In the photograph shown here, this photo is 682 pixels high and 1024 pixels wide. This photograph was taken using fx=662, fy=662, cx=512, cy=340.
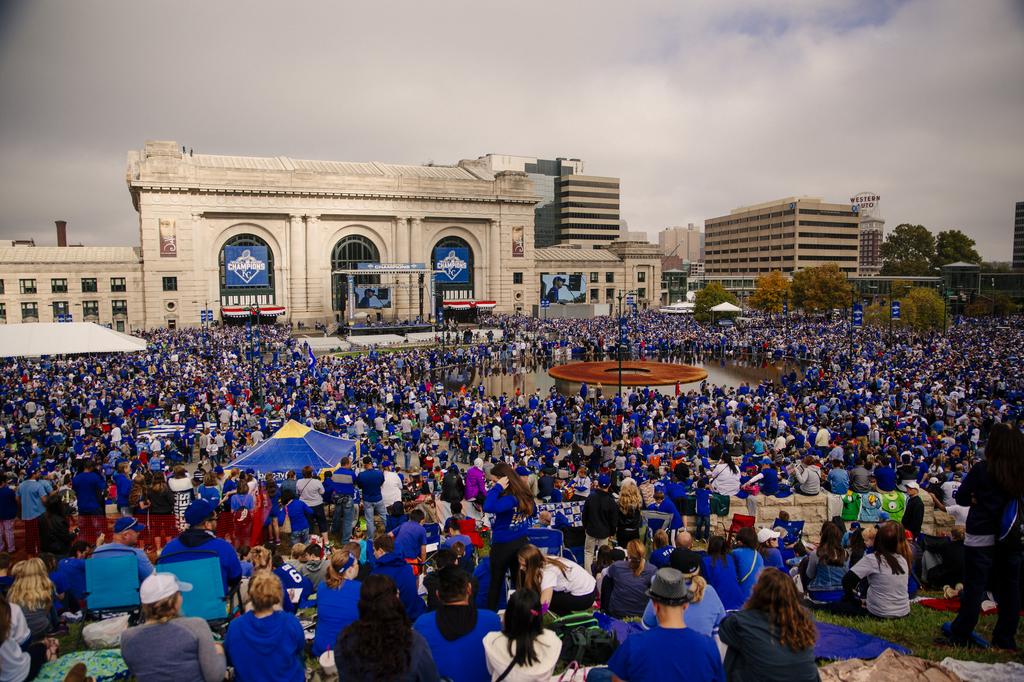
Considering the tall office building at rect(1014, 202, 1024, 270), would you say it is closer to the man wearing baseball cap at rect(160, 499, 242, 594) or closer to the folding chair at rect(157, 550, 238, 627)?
the man wearing baseball cap at rect(160, 499, 242, 594)

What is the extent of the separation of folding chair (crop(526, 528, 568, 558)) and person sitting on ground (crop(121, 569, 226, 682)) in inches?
171

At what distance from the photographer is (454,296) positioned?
279 feet

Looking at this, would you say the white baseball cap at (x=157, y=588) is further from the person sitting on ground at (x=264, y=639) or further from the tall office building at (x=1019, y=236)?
the tall office building at (x=1019, y=236)

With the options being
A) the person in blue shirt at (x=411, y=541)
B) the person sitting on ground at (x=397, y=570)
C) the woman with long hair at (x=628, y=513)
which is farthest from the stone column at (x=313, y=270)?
the person sitting on ground at (x=397, y=570)

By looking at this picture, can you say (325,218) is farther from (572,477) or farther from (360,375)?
(572,477)

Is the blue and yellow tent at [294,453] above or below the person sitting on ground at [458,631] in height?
below

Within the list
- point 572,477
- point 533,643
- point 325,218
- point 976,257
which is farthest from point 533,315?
point 976,257

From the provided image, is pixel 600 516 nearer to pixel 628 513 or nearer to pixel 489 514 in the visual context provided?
pixel 628 513

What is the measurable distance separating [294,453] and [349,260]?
67.7 meters

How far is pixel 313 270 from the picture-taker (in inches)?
3022

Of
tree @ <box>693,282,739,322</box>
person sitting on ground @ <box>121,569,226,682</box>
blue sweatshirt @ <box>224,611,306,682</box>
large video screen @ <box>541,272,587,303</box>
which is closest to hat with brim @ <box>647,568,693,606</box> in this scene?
blue sweatshirt @ <box>224,611,306,682</box>

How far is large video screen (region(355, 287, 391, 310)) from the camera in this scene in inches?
2854

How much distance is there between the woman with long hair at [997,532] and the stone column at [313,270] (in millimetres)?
76014

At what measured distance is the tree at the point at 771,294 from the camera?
83.3 metres
